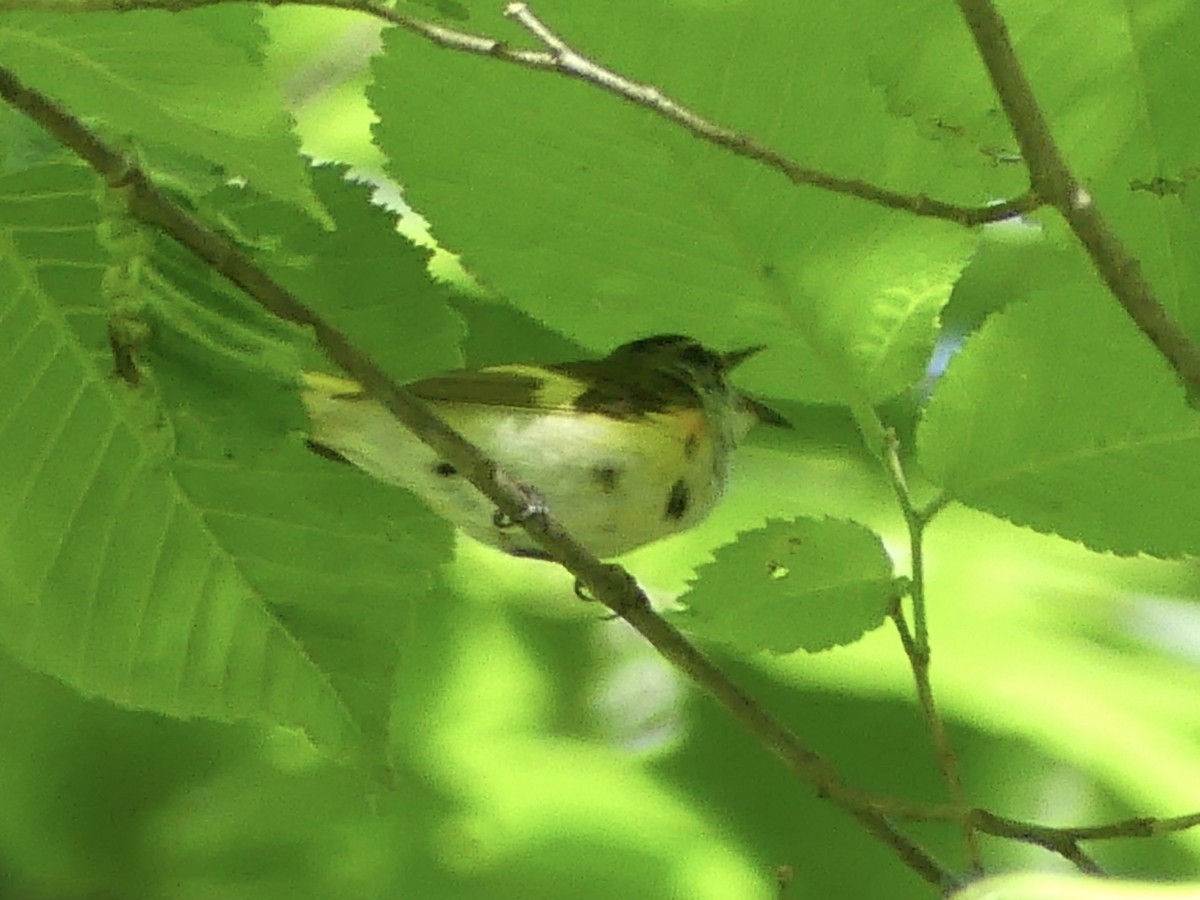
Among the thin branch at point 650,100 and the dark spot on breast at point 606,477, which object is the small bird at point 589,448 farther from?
the thin branch at point 650,100

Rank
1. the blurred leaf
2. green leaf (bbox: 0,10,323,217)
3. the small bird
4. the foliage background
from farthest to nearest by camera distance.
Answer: the small bird → the foliage background → green leaf (bbox: 0,10,323,217) → the blurred leaf

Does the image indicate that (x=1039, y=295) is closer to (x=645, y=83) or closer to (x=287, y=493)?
(x=645, y=83)

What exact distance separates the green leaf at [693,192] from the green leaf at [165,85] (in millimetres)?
125

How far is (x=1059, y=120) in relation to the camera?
1.49ft

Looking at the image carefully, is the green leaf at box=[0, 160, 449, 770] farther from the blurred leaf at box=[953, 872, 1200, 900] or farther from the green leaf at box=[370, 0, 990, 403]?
the blurred leaf at box=[953, 872, 1200, 900]

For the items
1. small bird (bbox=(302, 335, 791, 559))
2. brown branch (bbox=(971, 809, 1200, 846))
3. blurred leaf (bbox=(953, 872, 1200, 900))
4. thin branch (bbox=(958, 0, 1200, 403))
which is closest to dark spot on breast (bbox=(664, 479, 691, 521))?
small bird (bbox=(302, 335, 791, 559))

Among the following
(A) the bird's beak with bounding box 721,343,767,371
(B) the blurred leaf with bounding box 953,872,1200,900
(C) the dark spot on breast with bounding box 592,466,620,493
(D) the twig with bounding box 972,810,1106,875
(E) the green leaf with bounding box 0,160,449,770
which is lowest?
(C) the dark spot on breast with bounding box 592,466,620,493

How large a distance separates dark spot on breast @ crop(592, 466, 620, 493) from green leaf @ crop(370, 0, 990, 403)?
26 cm

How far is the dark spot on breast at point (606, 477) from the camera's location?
78 cm

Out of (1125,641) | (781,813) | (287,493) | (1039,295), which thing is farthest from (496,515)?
(1125,641)

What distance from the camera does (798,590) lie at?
511mm

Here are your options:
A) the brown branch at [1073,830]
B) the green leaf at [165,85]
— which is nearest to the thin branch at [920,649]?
the brown branch at [1073,830]

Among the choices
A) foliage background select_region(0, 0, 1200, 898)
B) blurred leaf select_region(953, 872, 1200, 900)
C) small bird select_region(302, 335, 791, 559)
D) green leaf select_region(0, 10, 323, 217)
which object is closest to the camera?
blurred leaf select_region(953, 872, 1200, 900)

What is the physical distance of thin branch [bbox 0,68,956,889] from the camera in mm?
359
